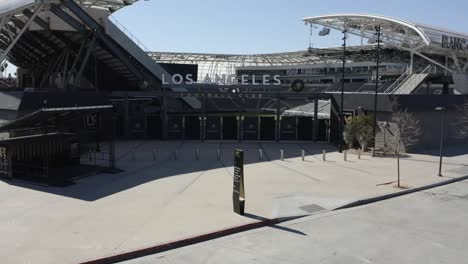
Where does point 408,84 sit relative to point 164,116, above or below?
above

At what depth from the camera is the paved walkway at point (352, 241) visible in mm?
11031

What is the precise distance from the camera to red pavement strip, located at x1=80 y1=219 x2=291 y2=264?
10.8 meters

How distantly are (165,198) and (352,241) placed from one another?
7134mm

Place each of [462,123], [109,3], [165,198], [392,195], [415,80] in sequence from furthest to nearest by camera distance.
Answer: [415,80]
[109,3]
[462,123]
[392,195]
[165,198]

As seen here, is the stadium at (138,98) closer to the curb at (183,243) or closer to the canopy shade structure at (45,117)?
the canopy shade structure at (45,117)

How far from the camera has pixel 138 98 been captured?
1561 inches

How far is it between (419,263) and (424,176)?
1235 centimetres

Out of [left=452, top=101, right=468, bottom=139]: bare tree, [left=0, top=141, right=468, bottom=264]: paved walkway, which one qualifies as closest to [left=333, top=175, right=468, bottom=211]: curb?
[left=0, top=141, right=468, bottom=264]: paved walkway

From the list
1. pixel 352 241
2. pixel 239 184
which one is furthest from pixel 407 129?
pixel 352 241

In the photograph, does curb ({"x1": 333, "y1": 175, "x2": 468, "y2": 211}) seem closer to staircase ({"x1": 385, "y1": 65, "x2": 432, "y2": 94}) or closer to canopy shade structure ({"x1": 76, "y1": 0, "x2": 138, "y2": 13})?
staircase ({"x1": 385, "y1": 65, "x2": 432, "y2": 94})

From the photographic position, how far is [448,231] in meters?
13.5

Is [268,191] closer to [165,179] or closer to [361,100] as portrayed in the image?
[165,179]

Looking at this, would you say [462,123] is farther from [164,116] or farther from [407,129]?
[164,116]

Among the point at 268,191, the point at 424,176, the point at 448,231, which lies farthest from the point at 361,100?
the point at 448,231
